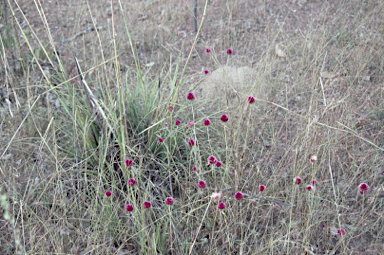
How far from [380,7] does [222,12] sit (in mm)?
1899

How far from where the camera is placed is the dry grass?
5.87ft

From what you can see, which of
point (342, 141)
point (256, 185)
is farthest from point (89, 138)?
point (342, 141)

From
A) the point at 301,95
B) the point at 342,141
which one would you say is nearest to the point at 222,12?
the point at 301,95

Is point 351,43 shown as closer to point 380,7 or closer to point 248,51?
point 380,7

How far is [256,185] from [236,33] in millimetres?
2497

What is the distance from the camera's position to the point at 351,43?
11.9 feet

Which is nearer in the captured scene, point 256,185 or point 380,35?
point 256,185

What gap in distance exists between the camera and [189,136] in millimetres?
2336

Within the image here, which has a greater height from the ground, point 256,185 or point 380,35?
point 380,35

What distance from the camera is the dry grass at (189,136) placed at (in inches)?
70.4

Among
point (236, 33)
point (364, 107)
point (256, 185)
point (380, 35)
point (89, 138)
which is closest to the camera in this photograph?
point (256, 185)

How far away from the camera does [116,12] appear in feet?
15.1

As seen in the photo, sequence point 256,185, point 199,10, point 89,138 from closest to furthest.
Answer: point 256,185, point 89,138, point 199,10

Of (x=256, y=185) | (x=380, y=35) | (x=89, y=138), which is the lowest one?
(x=256, y=185)
